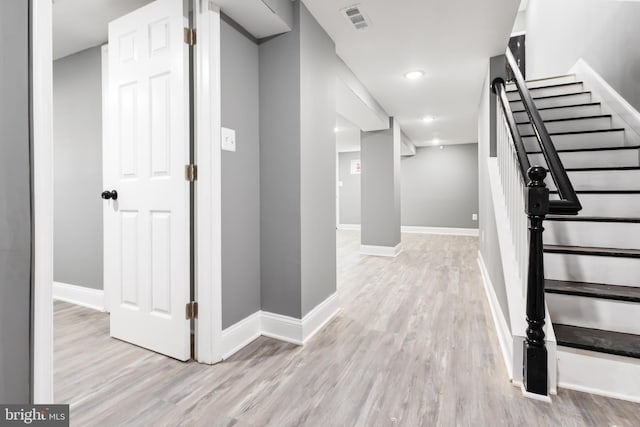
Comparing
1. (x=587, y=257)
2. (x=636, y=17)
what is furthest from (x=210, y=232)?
(x=636, y=17)

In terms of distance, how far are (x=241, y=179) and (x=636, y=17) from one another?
3237mm

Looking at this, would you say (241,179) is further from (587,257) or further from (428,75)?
(428,75)

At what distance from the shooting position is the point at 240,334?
1.92 meters

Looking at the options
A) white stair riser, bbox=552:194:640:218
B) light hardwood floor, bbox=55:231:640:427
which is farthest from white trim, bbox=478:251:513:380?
white stair riser, bbox=552:194:640:218

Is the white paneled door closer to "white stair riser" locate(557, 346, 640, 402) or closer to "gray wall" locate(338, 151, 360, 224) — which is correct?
"white stair riser" locate(557, 346, 640, 402)

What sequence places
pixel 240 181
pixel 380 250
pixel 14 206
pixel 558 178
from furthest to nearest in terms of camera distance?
pixel 380 250, pixel 240 181, pixel 558 178, pixel 14 206

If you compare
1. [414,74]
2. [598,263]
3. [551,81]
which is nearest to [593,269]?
[598,263]

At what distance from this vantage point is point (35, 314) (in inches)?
37.7

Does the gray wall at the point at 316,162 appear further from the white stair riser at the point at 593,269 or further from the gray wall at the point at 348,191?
the gray wall at the point at 348,191

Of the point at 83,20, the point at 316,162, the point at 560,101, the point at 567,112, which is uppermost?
the point at 83,20

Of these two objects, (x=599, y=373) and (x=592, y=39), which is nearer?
(x=599, y=373)

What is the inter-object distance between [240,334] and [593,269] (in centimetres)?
213

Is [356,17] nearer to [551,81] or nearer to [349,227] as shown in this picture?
[551,81]

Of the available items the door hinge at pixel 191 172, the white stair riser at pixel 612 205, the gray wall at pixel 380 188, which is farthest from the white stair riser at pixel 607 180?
the gray wall at pixel 380 188
